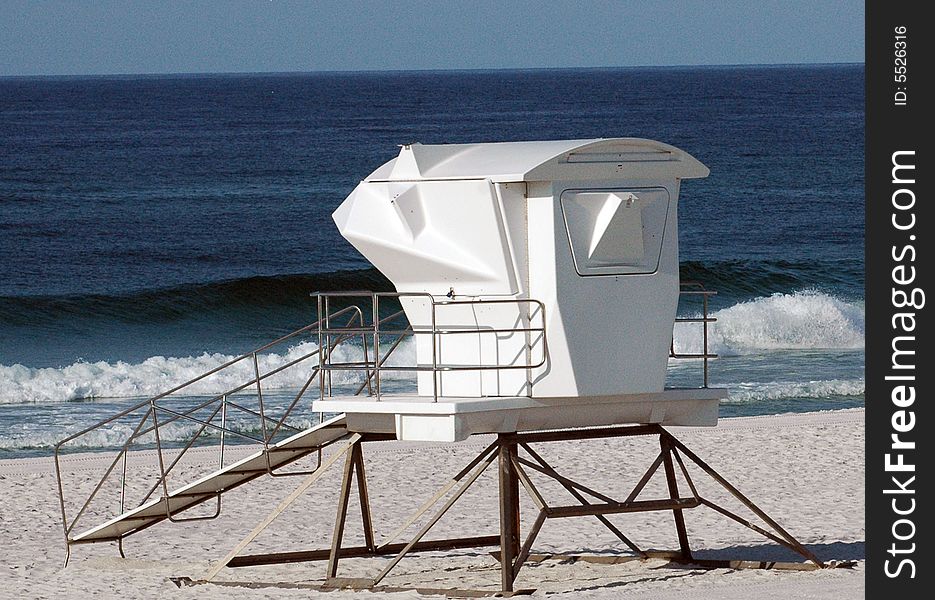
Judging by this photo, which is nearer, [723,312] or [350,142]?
[723,312]

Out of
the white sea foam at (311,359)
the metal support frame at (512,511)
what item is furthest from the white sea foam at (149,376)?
the metal support frame at (512,511)

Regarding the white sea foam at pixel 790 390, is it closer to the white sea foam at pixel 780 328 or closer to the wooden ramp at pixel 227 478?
the white sea foam at pixel 780 328

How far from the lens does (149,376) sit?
29.8m

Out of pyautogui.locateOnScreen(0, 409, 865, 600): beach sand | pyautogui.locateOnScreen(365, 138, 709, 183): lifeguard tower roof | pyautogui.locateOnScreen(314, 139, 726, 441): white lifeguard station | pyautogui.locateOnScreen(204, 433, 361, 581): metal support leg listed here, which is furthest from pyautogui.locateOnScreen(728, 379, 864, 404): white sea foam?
pyautogui.locateOnScreen(365, 138, 709, 183): lifeguard tower roof

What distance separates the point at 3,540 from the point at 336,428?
451 cm

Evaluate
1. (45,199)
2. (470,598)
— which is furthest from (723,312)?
(45,199)

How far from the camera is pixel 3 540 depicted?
15.9 meters

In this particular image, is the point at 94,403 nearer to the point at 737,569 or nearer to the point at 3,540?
the point at 3,540

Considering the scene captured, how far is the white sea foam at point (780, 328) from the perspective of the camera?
33.6 metres

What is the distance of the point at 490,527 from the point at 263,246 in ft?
113

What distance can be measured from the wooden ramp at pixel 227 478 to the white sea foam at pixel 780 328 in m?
19.6

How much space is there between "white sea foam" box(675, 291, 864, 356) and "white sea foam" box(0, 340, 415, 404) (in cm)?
616

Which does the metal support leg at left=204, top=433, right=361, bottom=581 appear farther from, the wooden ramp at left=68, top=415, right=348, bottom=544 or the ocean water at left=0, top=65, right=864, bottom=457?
the ocean water at left=0, top=65, right=864, bottom=457
